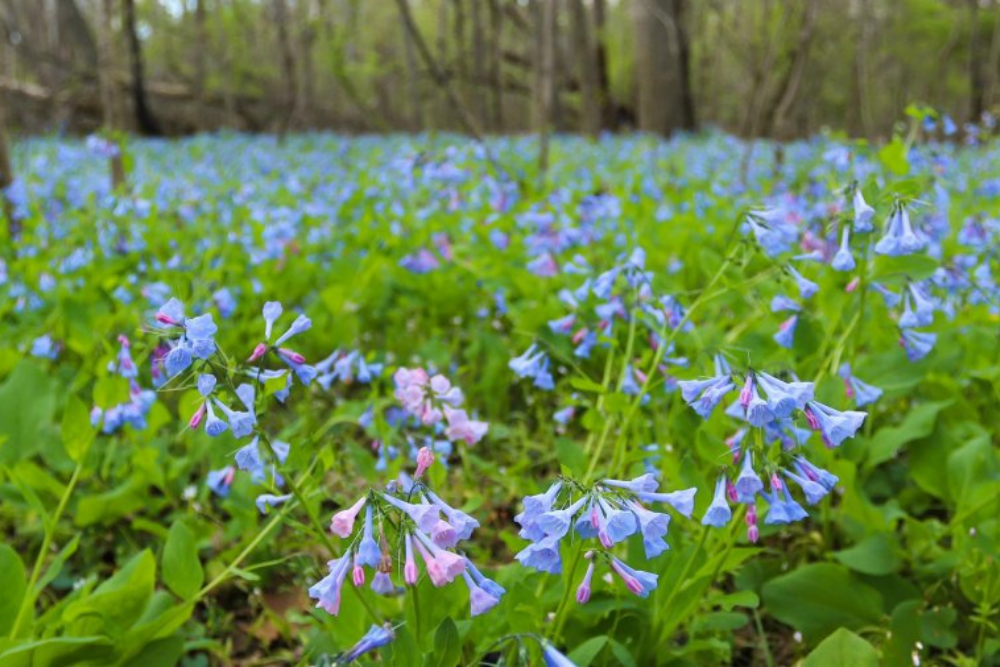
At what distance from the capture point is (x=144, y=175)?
7660 millimetres

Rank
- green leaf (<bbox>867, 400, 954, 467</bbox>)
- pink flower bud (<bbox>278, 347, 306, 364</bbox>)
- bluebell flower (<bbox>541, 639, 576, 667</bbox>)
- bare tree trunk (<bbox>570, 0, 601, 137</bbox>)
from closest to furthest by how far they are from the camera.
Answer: bluebell flower (<bbox>541, 639, 576, 667</bbox>) < pink flower bud (<bbox>278, 347, 306, 364</bbox>) < green leaf (<bbox>867, 400, 954, 467</bbox>) < bare tree trunk (<bbox>570, 0, 601, 137</bbox>)

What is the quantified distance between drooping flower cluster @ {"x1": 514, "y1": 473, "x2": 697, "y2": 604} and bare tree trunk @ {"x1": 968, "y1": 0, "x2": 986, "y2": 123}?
12.8 metres

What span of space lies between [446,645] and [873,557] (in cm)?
91

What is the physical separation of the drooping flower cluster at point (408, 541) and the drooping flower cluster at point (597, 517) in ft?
0.21

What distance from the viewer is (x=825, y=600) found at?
156 cm

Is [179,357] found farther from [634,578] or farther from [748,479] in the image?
[748,479]

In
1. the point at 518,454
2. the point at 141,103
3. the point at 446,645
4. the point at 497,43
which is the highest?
the point at 497,43

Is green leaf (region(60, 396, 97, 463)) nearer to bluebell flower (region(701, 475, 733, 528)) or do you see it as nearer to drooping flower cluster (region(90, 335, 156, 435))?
drooping flower cluster (region(90, 335, 156, 435))

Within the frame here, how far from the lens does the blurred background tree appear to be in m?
9.38

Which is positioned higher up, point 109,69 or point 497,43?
point 497,43

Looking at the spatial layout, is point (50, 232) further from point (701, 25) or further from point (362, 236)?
point (701, 25)

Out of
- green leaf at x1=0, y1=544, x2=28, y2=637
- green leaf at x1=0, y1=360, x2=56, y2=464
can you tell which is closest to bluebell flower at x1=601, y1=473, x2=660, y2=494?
green leaf at x1=0, y1=544, x2=28, y2=637

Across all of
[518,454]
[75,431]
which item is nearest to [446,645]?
[75,431]

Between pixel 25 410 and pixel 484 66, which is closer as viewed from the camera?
pixel 25 410
